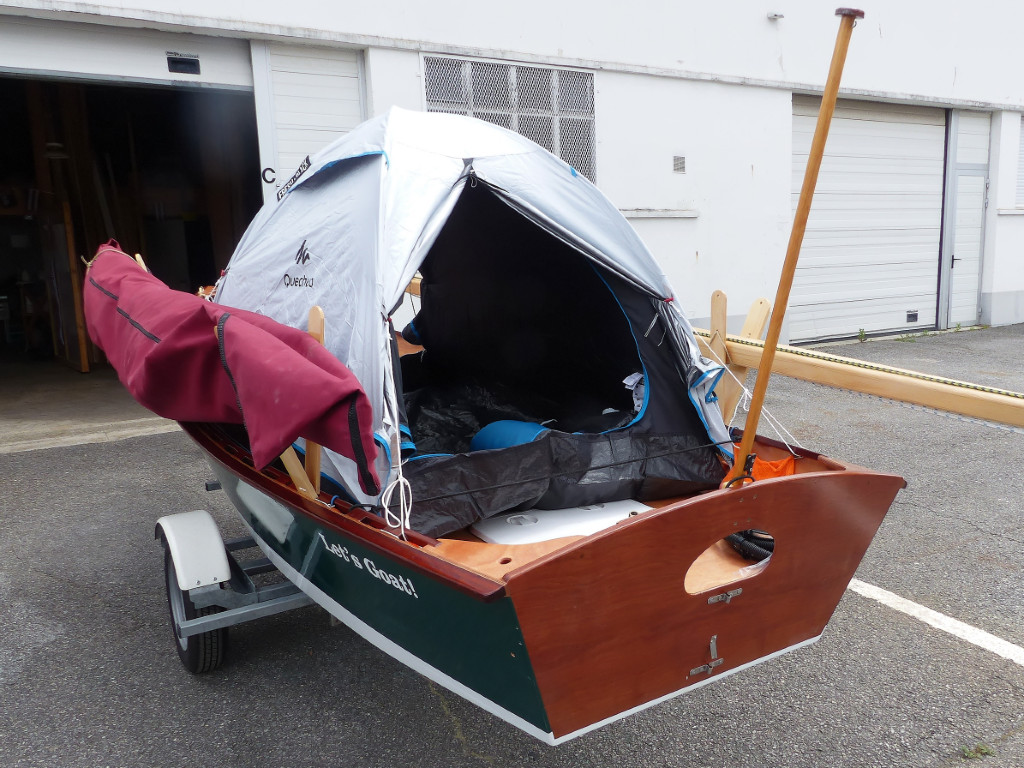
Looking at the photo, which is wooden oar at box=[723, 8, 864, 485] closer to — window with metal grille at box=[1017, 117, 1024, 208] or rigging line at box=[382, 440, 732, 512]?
rigging line at box=[382, 440, 732, 512]

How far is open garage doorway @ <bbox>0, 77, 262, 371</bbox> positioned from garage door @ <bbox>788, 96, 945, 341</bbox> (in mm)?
7189

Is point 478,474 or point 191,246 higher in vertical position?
point 191,246

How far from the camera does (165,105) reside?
10.7m

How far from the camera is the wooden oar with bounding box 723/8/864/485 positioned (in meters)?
2.03

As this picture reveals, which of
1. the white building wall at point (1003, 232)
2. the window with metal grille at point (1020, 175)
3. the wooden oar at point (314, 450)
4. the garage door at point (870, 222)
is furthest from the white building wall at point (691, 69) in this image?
the wooden oar at point (314, 450)

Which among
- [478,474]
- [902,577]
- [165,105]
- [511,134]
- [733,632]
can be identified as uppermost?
[165,105]

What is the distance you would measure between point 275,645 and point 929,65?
1096cm

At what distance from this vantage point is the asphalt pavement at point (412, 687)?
2639 mm

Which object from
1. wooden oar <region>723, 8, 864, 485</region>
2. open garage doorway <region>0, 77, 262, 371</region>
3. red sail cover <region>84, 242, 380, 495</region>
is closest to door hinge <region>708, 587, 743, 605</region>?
wooden oar <region>723, 8, 864, 485</region>

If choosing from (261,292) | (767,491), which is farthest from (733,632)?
(261,292)

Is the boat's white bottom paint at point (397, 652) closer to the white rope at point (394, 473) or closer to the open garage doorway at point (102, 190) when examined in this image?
the white rope at point (394, 473)

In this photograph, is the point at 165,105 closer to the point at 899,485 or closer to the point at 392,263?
the point at 392,263

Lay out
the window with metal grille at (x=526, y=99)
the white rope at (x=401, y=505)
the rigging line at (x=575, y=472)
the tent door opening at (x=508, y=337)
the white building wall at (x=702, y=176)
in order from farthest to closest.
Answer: the white building wall at (x=702, y=176)
the window with metal grille at (x=526, y=99)
the tent door opening at (x=508, y=337)
the rigging line at (x=575, y=472)
the white rope at (x=401, y=505)

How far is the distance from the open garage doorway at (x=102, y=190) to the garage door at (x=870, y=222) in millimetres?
7189
